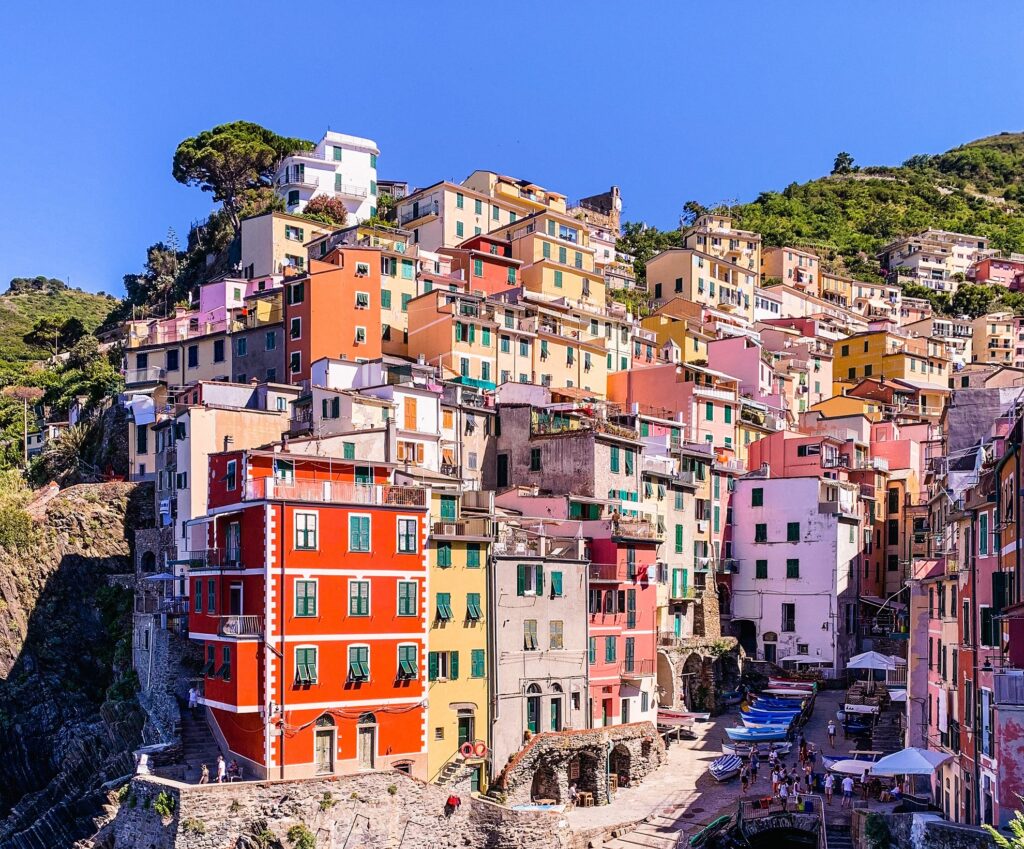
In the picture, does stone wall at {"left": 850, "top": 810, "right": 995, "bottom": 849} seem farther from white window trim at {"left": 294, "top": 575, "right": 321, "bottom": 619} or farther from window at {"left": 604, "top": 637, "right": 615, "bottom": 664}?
white window trim at {"left": 294, "top": 575, "right": 321, "bottom": 619}

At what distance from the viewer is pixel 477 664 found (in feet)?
163

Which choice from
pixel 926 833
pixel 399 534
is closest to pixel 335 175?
pixel 399 534

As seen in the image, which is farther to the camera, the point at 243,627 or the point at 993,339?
the point at 993,339

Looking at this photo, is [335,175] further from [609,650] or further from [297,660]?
[297,660]

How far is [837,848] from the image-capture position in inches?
1718

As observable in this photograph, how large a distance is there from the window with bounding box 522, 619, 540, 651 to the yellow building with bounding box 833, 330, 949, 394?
6218cm

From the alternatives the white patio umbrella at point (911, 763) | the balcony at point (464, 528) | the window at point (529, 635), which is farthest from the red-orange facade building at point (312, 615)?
the white patio umbrella at point (911, 763)

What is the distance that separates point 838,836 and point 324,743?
18.4 m

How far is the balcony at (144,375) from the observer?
77.1 meters

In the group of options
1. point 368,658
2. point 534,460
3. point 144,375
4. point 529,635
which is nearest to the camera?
point 368,658

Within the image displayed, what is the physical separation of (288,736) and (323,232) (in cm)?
5461

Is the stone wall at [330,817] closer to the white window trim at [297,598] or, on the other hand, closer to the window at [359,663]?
the window at [359,663]

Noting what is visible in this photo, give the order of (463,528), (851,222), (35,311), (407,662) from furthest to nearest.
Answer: (851,222)
(35,311)
(463,528)
(407,662)

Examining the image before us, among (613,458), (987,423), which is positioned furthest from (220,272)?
(987,423)
